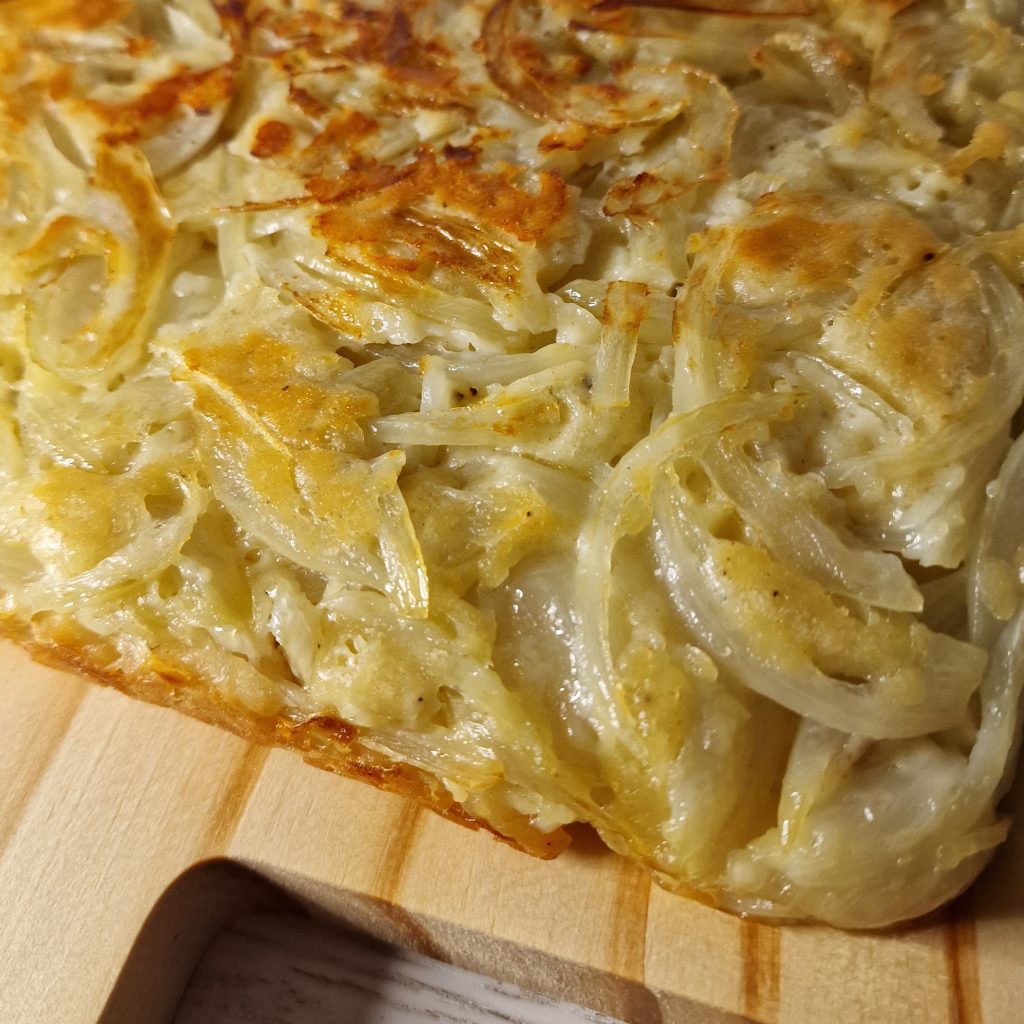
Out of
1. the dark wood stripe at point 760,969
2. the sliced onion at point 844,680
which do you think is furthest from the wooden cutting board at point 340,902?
the sliced onion at point 844,680

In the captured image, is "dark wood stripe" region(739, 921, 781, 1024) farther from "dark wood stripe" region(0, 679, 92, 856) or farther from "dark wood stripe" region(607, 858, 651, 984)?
"dark wood stripe" region(0, 679, 92, 856)

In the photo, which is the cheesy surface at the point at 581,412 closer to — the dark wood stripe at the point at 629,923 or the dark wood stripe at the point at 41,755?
the dark wood stripe at the point at 629,923

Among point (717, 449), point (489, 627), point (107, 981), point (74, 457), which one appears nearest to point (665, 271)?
point (717, 449)

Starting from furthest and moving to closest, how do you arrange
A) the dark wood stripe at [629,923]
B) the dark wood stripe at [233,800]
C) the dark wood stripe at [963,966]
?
the dark wood stripe at [233,800] → the dark wood stripe at [629,923] → the dark wood stripe at [963,966]

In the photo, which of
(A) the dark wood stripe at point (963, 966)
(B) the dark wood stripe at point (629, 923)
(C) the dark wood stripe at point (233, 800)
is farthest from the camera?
(C) the dark wood stripe at point (233, 800)

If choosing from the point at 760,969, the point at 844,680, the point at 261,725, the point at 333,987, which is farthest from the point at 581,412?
the point at 333,987

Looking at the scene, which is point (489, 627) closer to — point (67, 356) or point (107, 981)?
point (107, 981)

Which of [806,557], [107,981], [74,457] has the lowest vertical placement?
[107,981]

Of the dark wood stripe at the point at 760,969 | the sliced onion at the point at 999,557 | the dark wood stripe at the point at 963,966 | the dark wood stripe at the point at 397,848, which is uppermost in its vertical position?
the sliced onion at the point at 999,557

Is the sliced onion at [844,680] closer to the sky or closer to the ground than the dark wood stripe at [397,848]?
closer to the sky
